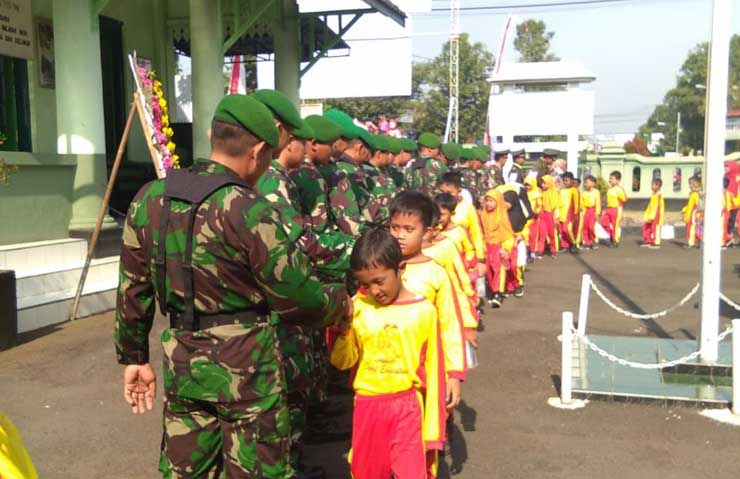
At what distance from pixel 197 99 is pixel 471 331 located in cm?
841

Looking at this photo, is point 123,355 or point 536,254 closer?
point 123,355

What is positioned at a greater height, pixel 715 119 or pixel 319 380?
pixel 715 119

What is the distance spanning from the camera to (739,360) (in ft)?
17.9

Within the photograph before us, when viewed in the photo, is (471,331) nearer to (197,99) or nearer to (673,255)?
(197,99)

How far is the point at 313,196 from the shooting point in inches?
179

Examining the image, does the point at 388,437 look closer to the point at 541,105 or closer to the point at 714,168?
the point at 714,168

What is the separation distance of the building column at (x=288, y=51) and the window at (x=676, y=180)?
Result: 1867 cm

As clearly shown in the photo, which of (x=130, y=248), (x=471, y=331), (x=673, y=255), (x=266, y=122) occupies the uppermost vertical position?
(x=266, y=122)

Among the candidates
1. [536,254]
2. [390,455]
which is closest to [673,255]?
[536,254]

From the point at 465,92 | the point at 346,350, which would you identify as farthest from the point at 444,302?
the point at 465,92

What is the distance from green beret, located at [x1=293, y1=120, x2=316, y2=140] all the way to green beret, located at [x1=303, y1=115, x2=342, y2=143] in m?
0.17

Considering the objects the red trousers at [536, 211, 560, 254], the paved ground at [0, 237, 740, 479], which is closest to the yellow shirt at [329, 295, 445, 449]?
the paved ground at [0, 237, 740, 479]

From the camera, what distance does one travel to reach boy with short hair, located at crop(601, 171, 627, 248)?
17812 mm

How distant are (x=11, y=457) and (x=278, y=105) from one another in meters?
2.05
